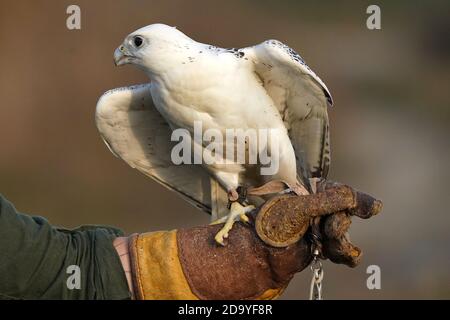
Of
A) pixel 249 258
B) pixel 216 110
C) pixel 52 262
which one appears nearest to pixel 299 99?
pixel 216 110

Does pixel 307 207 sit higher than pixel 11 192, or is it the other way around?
pixel 307 207

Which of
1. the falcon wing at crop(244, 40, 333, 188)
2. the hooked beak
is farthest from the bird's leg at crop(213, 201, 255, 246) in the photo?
the hooked beak

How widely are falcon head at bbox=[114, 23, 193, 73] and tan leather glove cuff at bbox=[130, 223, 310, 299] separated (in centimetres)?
80

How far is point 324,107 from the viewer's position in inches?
139

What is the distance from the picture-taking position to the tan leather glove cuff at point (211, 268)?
292 cm

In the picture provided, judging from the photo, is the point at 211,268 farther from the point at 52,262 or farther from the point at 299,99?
the point at 299,99

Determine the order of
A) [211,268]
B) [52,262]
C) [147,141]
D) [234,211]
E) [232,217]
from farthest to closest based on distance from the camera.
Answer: [147,141] → [234,211] → [232,217] → [211,268] → [52,262]

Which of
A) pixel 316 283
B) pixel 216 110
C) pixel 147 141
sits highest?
pixel 216 110

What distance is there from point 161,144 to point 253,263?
3.47 feet

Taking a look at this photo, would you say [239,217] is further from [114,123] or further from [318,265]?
[114,123]

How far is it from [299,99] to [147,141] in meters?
0.68

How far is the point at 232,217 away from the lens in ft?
10.9
